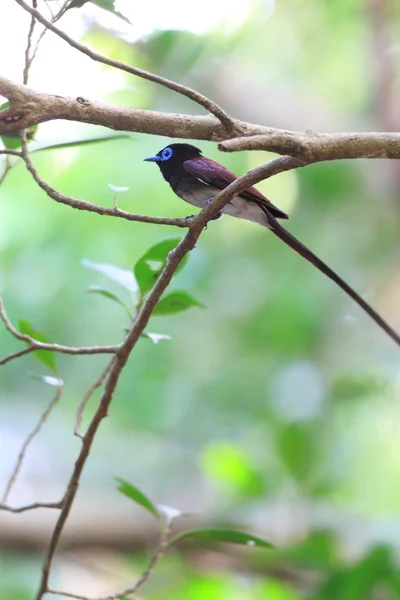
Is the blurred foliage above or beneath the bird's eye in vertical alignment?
above

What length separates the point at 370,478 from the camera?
2623mm

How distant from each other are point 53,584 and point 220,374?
36.5 inches

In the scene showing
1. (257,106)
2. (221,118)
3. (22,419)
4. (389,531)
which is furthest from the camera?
(257,106)

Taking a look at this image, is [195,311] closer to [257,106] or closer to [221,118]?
[257,106]

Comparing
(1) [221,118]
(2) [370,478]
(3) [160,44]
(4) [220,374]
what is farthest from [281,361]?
(1) [221,118]

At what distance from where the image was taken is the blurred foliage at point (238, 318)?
Answer: 7.88ft

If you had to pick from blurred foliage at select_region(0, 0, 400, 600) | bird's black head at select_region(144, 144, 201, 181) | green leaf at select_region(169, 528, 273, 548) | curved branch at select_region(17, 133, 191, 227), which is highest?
blurred foliage at select_region(0, 0, 400, 600)

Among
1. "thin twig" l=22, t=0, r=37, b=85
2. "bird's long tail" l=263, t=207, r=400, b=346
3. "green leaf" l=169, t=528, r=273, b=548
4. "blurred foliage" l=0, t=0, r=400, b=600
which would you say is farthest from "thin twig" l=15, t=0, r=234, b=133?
"blurred foliage" l=0, t=0, r=400, b=600

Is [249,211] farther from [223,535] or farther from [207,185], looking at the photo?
[223,535]

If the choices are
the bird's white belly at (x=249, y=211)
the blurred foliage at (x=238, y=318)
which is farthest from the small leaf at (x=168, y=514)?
the blurred foliage at (x=238, y=318)

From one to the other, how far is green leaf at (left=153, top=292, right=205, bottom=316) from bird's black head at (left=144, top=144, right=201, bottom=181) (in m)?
0.19

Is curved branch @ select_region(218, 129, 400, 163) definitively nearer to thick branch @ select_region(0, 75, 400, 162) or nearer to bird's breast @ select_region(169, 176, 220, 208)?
thick branch @ select_region(0, 75, 400, 162)

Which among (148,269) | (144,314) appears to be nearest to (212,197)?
(148,269)

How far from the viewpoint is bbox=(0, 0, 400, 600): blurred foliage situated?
7.88 ft
